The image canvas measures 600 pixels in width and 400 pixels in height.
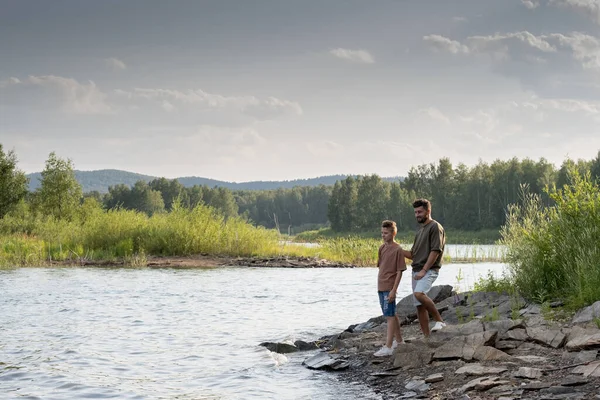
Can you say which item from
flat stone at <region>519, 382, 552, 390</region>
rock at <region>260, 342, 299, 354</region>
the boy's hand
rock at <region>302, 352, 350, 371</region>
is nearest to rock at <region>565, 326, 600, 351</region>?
flat stone at <region>519, 382, 552, 390</region>

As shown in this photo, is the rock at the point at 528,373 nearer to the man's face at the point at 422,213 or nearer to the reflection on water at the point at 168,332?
the reflection on water at the point at 168,332

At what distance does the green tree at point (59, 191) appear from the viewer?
57.3 m

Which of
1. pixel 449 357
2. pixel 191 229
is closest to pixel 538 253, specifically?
pixel 449 357

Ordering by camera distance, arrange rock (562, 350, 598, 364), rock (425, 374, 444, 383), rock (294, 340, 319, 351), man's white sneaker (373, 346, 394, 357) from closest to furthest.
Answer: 1. rock (562, 350, 598, 364)
2. rock (425, 374, 444, 383)
3. man's white sneaker (373, 346, 394, 357)
4. rock (294, 340, 319, 351)

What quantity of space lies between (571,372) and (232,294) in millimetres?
15497

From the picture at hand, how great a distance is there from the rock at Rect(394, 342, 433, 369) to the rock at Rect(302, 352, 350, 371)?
3.23ft

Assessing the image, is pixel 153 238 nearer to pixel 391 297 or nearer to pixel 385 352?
pixel 385 352

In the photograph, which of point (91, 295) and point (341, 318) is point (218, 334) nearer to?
point (341, 318)

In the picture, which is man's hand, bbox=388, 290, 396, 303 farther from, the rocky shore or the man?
the rocky shore

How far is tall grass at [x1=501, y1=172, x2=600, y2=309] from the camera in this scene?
40.8 ft

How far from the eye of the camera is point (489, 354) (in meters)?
9.20

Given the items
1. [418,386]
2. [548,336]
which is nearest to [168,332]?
[418,386]

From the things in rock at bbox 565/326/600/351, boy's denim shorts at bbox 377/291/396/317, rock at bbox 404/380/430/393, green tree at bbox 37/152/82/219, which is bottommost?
rock at bbox 404/380/430/393

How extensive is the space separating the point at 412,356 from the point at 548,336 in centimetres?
204
